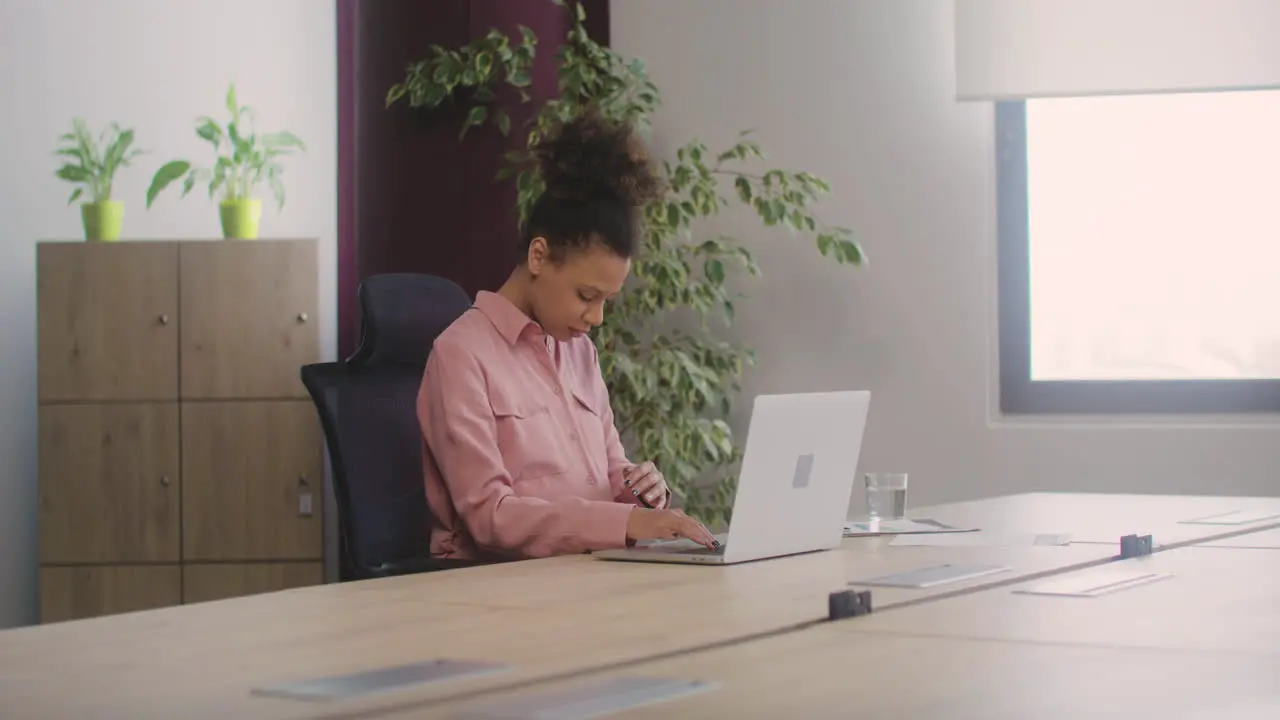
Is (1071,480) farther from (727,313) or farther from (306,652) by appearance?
(306,652)

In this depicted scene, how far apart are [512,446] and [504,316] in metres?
0.23

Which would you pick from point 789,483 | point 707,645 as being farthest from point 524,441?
point 707,645

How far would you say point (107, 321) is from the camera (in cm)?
434

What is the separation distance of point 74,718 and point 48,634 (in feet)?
1.45

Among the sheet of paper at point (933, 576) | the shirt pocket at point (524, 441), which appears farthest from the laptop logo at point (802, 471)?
the shirt pocket at point (524, 441)

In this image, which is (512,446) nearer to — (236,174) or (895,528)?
(895,528)

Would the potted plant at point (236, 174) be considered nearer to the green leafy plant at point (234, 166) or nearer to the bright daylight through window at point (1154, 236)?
the green leafy plant at point (234, 166)

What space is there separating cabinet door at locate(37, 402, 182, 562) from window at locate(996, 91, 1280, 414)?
2.36 meters

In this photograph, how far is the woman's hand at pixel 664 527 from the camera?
7.18 feet

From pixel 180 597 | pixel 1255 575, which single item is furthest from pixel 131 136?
pixel 1255 575

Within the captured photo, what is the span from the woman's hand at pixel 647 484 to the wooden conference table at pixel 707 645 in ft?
1.36

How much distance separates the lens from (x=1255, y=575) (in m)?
1.94

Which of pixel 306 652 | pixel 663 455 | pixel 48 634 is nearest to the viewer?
pixel 306 652

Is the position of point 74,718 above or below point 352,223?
below
